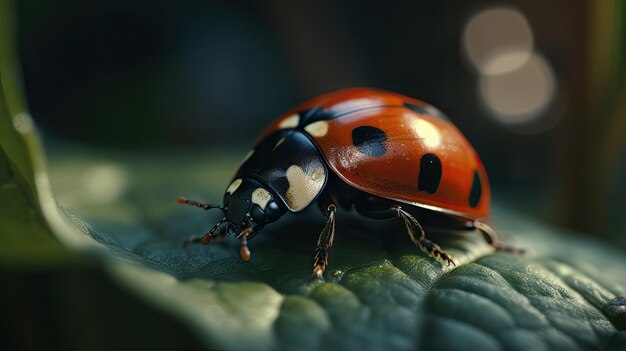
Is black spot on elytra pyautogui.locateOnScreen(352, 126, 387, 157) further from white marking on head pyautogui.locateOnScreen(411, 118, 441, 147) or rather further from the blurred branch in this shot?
the blurred branch

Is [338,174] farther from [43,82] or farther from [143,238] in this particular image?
[43,82]

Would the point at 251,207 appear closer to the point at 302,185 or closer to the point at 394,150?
the point at 302,185

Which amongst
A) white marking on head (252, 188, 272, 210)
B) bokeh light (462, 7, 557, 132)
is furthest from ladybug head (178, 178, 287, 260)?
bokeh light (462, 7, 557, 132)

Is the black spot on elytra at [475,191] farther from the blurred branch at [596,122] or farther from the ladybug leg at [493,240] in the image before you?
the blurred branch at [596,122]

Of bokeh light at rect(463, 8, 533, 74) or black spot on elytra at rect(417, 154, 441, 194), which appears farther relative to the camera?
bokeh light at rect(463, 8, 533, 74)

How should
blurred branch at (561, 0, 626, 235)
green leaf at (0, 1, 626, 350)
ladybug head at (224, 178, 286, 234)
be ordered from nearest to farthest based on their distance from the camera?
1. green leaf at (0, 1, 626, 350)
2. ladybug head at (224, 178, 286, 234)
3. blurred branch at (561, 0, 626, 235)

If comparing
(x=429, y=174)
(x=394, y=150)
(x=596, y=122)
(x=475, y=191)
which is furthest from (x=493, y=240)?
(x=596, y=122)

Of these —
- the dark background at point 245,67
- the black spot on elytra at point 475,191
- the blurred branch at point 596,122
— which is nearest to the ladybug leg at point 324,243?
the black spot on elytra at point 475,191

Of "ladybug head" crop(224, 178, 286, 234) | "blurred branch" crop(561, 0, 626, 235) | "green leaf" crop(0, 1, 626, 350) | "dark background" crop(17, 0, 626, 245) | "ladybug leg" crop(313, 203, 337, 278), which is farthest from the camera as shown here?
"dark background" crop(17, 0, 626, 245)
